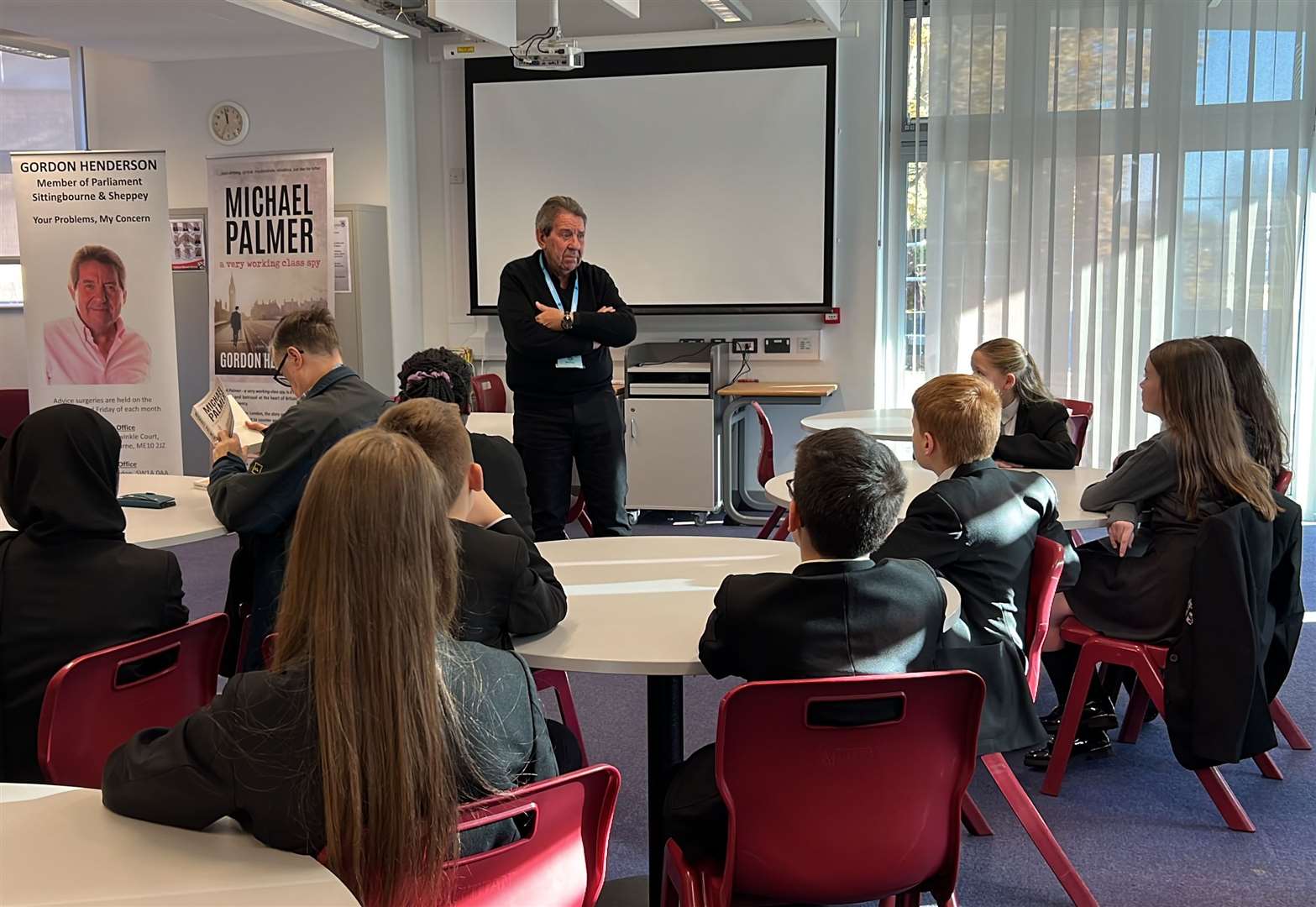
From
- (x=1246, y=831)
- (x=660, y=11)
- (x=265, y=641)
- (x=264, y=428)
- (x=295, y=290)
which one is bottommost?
(x=1246, y=831)

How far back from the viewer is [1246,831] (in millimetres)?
2992

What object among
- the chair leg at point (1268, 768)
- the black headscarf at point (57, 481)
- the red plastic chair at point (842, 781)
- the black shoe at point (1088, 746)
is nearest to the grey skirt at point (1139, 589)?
the black shoe at point (1088, 746)

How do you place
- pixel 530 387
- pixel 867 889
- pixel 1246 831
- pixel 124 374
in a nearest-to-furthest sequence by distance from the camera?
pixel 867 889 → pixel 1246 831 → pixel 530 387 → pixel 124 374

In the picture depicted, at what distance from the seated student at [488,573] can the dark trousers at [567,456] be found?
2.29 meters

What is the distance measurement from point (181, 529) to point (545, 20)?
504 cm

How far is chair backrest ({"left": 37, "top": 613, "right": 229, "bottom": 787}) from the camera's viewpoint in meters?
1.95

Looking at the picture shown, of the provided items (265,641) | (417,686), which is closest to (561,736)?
(265,641)

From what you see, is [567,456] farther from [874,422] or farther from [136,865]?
[136,865]

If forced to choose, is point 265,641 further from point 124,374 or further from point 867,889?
point 124,374

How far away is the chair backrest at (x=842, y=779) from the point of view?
1724mm

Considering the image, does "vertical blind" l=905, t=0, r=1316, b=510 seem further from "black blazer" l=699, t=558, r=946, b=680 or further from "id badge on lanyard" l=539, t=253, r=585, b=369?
"black blazer" l=699, t=558, r=946, b=680

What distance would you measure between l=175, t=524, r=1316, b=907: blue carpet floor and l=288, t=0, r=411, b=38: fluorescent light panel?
383 cm

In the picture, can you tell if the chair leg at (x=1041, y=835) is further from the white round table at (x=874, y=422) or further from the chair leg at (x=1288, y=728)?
the white round table at (x=874, y=422)

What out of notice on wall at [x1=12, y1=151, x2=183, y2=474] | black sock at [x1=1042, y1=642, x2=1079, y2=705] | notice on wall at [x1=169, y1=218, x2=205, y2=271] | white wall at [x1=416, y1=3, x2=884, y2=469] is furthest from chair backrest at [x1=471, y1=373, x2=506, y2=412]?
black sock at [x1=1042, y1=642, x2=1079, y2=705]
